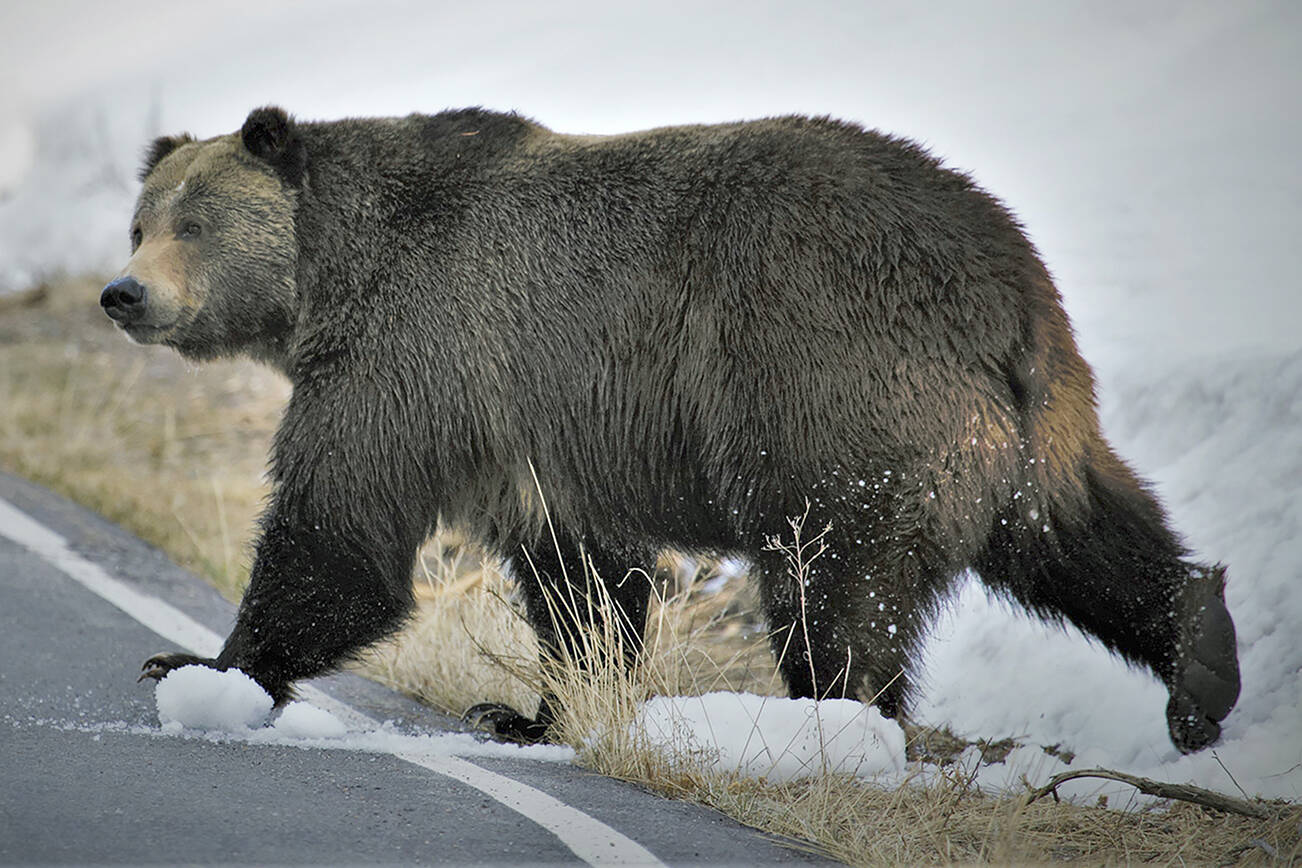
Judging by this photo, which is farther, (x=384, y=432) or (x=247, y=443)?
(x=247, y=443)

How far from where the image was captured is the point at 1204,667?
13.8ft

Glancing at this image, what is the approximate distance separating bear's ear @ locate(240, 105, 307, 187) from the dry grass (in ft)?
3.24

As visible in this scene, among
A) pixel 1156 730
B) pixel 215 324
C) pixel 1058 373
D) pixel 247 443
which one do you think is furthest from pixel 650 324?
pixel 247 443

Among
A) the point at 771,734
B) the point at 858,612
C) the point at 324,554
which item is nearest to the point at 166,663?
the point at 324,554

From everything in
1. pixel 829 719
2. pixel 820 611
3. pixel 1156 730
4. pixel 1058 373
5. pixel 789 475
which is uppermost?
pixel 1058 373

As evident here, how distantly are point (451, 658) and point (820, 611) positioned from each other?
1.98 m

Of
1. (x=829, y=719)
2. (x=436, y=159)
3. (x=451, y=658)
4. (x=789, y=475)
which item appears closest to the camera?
(x=829, y=719)

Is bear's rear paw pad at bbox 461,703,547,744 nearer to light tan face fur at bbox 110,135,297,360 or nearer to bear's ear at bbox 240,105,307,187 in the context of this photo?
light tan face fur at bbox 110,135,297,360

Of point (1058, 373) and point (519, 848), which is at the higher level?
point (1058, 373)

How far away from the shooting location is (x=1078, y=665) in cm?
548

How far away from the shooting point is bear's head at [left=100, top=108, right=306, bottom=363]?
4.86m

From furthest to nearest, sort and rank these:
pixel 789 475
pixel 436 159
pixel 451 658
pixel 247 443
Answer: pixel 247 443 → pixel 451 658 → pixel 436 159 → pixel 789 475

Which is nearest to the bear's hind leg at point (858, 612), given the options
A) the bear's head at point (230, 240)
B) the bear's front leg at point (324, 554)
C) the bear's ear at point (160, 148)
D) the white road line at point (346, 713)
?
the white road line at point (346, 713)

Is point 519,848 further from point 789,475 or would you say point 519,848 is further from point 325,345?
point 325,345
